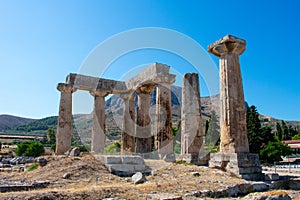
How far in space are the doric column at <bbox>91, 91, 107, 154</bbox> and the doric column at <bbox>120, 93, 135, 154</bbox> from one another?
2.05 meters

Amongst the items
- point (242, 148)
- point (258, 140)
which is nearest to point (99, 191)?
point (242, 148)

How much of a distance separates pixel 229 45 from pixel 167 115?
900 cm

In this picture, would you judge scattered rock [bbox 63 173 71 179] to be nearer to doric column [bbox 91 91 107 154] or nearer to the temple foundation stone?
the temple foundation stone

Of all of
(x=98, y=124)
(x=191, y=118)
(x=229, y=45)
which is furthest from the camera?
(x=98, y=124)

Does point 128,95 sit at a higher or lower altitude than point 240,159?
higher

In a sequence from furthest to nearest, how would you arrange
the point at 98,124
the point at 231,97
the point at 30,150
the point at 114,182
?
→ the point at 30,150
the point at 98,124
the point at 231,97
the point at 114,182

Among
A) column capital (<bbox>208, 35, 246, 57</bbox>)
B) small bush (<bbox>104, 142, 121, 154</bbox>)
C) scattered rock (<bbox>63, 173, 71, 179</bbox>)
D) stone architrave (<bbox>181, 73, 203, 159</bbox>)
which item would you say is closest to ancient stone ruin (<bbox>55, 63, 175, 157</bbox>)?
stone architrave (<bbox>181, 73, 203, 159</bbox>)

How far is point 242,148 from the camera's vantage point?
44.4ft

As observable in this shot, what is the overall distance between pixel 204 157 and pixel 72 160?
27.6ft

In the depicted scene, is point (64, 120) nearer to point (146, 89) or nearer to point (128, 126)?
point (128, 126)

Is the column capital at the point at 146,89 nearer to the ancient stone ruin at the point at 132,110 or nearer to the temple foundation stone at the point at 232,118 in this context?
the ancient stone ruin at the point at 132,110

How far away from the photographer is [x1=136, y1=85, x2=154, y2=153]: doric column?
2400 centimetres

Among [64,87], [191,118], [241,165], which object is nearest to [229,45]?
[191,118]

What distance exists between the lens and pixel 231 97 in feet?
46.0
